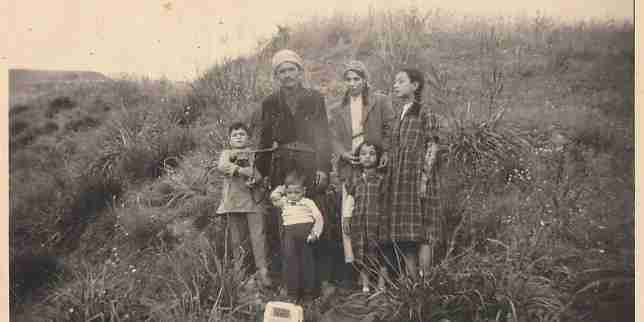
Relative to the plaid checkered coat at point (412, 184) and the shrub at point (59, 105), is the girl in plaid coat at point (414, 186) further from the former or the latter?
the shrub at point (59, 105)

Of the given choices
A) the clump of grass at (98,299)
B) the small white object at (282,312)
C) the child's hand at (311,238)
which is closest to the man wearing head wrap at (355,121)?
the child's hand at (311,238)

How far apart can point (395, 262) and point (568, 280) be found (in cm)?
162

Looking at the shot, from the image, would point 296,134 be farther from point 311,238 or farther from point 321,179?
point 311,238

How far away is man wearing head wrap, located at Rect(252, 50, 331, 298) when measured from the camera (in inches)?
270

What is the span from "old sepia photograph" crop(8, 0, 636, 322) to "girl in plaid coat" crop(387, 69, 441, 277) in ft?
0.06

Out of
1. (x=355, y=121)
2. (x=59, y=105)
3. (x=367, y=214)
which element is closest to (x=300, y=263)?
(x=367, y=214)

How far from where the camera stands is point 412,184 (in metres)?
6.56

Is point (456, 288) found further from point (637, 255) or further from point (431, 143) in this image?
point (637, 255)

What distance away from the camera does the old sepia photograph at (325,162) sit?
6.50 meters

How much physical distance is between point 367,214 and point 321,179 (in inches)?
23.1

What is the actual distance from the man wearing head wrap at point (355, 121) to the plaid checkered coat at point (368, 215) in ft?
0.26

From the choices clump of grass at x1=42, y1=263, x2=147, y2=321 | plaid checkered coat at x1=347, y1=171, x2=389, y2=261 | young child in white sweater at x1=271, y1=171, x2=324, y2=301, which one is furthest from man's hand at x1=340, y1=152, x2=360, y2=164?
clump of grass at x1=42, y1=263, x2=147, y2=321

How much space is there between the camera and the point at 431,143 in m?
6.64

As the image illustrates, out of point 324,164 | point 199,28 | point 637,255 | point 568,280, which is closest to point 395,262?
point 324,164
